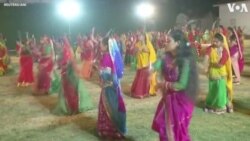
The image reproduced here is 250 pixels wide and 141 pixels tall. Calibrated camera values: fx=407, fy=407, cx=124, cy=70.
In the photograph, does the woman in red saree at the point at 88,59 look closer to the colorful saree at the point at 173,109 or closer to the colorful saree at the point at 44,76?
the colorful saree at the point at 44,76

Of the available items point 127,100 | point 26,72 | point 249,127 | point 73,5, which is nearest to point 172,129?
point 249,127

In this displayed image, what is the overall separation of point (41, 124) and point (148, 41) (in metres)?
3.63

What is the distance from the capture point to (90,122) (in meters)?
7.68

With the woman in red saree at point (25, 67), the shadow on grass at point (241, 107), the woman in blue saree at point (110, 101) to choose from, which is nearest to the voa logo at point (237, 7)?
the woman in red saree at point (25, 67)

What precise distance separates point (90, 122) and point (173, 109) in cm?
311

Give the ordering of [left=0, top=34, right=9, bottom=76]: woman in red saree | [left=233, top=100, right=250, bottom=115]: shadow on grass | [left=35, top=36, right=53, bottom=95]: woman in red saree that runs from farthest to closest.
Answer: [left=0, top=34, right=9, bottom=76]: woman in red saree, [left=35, top=36, right=53, bottom=95]: woman in red saree, [left=233, top=100, right=250, bottom=115]: shadow on grass

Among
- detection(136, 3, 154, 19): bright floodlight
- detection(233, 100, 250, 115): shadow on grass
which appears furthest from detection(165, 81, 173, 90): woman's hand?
detection(136, 3, 154, 19): bright floodlight

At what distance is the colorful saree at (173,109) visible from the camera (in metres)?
4.80

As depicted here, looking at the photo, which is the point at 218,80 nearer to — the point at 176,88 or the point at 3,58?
the point at 176,88

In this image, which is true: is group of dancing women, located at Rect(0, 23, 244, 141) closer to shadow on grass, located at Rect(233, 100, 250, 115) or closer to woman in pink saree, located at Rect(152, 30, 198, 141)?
woman in pink saree, located at Rect(152, 30, 198, 141)

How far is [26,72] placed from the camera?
1295 centimetres

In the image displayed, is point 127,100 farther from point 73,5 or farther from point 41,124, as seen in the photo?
point 73,5

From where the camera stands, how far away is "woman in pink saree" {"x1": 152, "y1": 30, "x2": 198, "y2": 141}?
4.72 meters

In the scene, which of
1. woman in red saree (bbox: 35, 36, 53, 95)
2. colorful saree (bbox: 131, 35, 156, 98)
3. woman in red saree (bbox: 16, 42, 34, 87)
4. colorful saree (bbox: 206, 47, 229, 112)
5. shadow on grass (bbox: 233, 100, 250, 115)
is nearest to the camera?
colorful saree (bbox: 206, 47, 229, 112)
